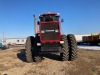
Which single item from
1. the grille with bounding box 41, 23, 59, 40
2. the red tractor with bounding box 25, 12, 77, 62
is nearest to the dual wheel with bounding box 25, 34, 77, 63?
the red tractor with bounding box 25, 12, 77, 62

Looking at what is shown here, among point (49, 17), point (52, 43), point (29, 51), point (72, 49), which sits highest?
point (49, 17)

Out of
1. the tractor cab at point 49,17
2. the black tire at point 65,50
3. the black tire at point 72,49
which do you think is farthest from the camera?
the tractor cab at point 49,17

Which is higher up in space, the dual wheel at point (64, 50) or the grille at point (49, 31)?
the grille at point (49, 31)

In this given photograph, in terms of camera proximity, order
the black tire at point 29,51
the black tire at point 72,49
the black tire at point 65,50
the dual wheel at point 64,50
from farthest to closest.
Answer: the black tire at point 29,51 < the black tire at point 72,49 < the dual wheel at point 64,50 < the black tire at point 65,50

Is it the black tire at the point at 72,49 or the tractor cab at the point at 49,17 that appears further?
the tractor cab at the point at 49,17

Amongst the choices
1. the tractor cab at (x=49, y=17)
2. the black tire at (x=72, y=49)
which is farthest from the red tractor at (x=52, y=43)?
the tractor cab at (x=49, y=17)

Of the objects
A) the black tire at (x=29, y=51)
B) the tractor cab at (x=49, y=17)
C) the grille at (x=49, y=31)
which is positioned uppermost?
the tractor cab at (x=49, y=17)

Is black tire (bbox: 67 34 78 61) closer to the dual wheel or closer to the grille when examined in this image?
the dual wheel

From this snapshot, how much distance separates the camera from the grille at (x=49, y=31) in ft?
49.9

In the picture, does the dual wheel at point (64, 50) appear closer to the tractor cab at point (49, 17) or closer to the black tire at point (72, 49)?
the black tire at point (72, 49)

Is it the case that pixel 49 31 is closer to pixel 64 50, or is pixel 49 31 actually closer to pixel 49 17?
pixel 49 17

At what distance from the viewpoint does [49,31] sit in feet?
50.2

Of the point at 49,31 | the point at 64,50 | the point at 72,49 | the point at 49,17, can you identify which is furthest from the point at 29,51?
the point at 72,49

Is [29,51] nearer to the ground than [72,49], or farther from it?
nearer to the ground
